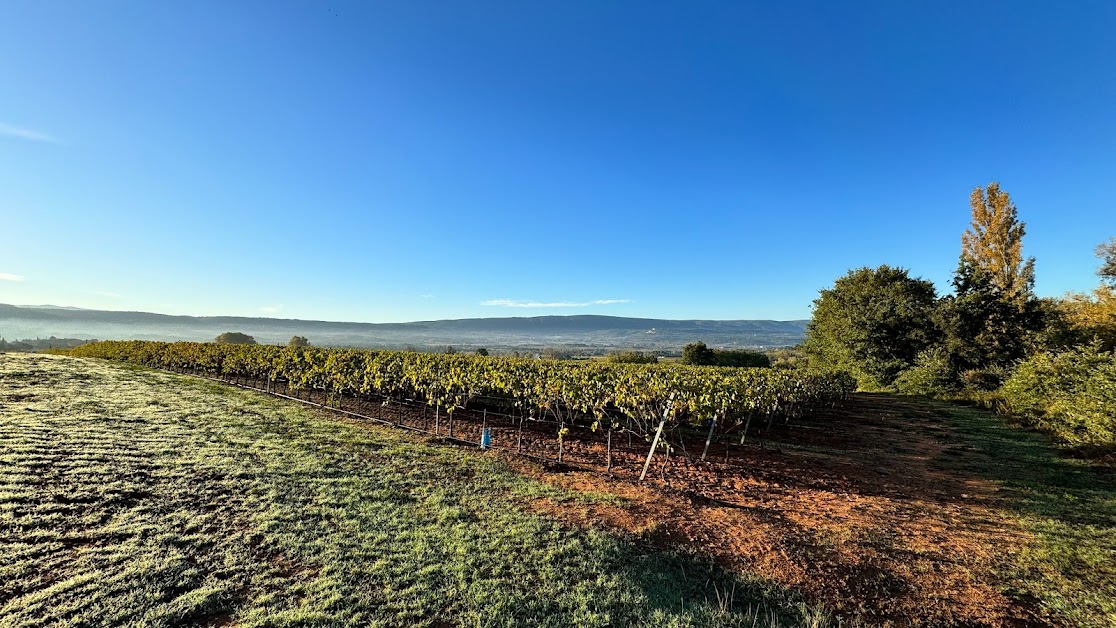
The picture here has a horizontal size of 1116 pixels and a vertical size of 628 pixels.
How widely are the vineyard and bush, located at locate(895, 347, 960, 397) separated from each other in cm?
757

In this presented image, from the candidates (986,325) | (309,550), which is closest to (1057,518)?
(309,550)

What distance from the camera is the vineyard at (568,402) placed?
952 cm

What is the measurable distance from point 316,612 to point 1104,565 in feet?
31.2

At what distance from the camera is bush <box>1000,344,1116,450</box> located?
9781mm

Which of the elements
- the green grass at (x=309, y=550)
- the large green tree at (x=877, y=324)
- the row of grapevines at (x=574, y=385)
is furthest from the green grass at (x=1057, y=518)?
the large green tree at (x=877, y=324)

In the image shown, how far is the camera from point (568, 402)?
10.5 m

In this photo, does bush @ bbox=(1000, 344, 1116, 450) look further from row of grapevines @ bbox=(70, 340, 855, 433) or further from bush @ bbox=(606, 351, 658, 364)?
bush @ bbox=(606, 351, 658, 364)

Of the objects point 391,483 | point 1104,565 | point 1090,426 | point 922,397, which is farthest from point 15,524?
point 922,397

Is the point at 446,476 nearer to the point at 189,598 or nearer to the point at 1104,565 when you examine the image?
the point at 189,598

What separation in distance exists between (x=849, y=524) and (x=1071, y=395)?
1203cm

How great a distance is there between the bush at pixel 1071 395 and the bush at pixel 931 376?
7.18 metres

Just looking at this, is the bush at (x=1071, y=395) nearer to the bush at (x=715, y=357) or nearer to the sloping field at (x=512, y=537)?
the sloping field at (x=512, y=537)

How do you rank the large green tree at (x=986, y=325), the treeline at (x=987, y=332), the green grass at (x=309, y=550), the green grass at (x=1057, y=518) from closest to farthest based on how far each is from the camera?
the green grass at (x=309, y=550) < the green grass at (x=1057, y=518) < the treeline at (x=987, y=332) < the large green tree at (x=986, y=325)

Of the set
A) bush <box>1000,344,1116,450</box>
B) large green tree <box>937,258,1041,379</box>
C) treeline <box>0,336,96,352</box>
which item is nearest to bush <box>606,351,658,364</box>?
large green tree <box>937,258,1041,379</box>
